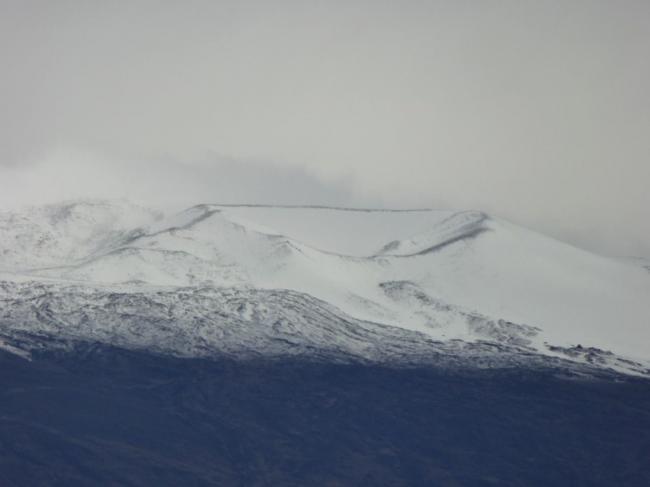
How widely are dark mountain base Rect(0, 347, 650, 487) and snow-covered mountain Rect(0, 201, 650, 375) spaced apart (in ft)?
15.5

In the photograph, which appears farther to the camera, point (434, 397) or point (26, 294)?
point (26, 294)

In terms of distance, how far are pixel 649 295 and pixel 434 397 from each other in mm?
46889

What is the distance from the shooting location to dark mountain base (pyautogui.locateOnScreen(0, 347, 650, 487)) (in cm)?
13512

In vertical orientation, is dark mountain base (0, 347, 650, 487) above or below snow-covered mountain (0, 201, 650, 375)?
below

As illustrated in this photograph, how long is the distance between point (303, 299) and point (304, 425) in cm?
2984

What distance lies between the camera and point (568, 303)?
185375 millimetres

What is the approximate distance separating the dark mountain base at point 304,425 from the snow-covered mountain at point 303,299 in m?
4.74

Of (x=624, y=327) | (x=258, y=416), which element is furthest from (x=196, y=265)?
(x=624, y=327)

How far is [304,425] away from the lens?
482 ft

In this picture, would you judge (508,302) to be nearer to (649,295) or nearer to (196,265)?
(649,295)

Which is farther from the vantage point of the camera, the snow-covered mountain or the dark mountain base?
the snow-covered mountain

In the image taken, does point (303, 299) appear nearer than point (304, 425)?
No

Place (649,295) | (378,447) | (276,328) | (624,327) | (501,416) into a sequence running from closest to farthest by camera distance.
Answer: (378,447) < (501,416) < (276,328) < (624,327) < (649,295)

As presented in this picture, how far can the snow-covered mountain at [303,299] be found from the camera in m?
164
